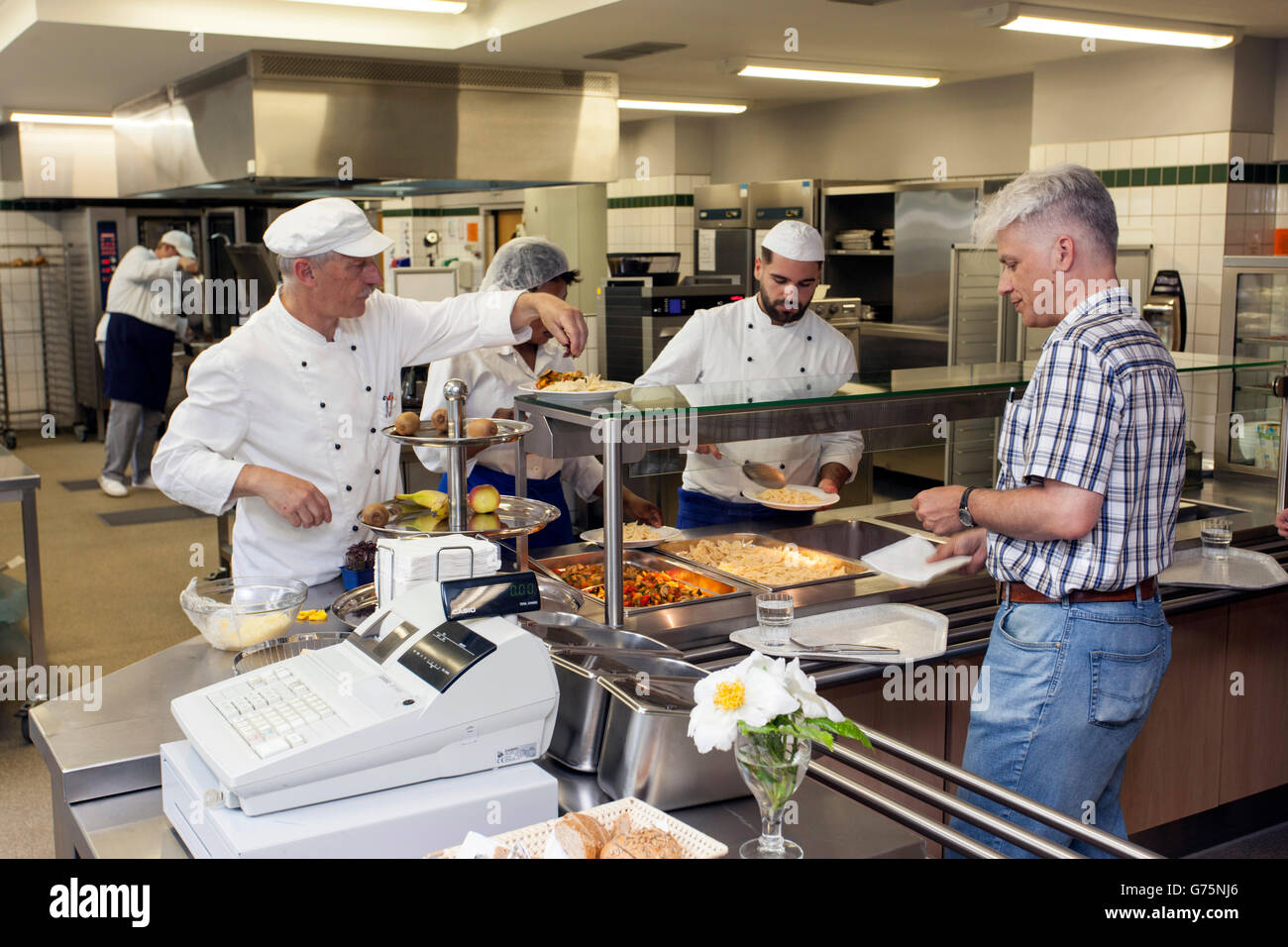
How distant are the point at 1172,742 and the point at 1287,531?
595 mm

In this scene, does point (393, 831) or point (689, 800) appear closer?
point (393, 831)

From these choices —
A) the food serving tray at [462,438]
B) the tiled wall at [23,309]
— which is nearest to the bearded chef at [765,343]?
the food serving tray at [462,438]

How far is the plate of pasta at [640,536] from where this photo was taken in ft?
9.54

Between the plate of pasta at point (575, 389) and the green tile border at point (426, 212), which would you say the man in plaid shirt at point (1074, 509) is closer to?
the plate of pasta at point (575, 389)

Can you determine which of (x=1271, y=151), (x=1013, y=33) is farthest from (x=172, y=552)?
(x=1271, y=151)

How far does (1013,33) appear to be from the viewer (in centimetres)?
543

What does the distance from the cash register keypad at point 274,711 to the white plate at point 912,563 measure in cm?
127

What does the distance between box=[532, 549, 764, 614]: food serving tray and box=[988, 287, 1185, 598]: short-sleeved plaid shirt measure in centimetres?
69

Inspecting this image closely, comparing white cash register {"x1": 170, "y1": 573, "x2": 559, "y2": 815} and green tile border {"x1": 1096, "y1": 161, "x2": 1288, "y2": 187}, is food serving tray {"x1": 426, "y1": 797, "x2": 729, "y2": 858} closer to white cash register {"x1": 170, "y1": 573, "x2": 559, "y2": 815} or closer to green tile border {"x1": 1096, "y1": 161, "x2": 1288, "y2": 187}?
white cash register {"x1": 170, "y1": 573, "x2": 559, "y2": 815}

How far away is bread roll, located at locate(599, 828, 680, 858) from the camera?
127 cm

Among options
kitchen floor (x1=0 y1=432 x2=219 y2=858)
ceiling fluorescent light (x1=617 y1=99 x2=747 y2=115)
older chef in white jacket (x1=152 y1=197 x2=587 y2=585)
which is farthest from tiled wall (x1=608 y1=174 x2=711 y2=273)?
older chef in white jacket (x1=152 y1=197 x2=587 y2=585)

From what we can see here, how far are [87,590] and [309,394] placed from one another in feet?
12.7

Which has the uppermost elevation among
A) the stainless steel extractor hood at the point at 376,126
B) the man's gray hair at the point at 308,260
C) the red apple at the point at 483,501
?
the stainless steel extractor hood at the point at 376,126
